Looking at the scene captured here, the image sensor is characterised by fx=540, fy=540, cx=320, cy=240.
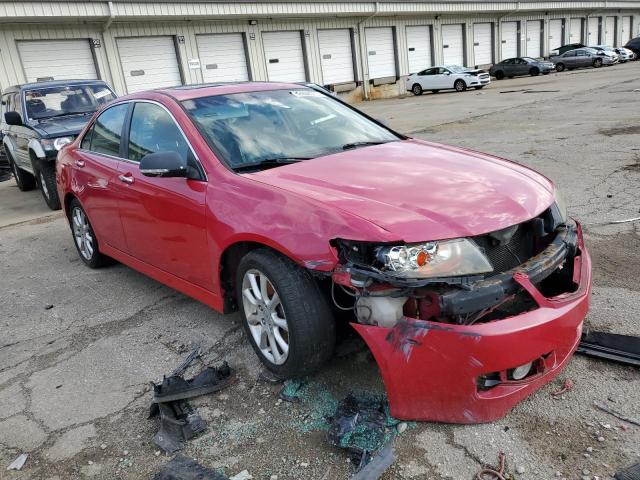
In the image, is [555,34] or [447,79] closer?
[447,79]

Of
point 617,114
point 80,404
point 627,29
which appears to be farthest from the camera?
point 627,29

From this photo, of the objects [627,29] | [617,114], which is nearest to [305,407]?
[617,114]

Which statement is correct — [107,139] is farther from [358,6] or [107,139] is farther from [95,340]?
[358,6]

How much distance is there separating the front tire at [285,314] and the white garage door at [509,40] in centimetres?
3949

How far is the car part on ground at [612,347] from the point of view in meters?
2.93

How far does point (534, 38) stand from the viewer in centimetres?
4075

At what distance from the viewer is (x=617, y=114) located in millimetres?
12312

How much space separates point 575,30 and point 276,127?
49319 mm

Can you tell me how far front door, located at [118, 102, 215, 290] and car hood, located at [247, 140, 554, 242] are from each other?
559 mm

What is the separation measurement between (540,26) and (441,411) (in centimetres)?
4531

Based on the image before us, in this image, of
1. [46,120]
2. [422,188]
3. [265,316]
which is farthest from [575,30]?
[265,316]

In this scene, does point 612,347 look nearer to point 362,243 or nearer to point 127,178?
point 362,243

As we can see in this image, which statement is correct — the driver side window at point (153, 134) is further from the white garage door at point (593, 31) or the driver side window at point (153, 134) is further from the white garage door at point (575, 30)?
the white garage door at point (593, 31)

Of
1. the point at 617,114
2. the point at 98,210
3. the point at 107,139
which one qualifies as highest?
the point at 107,139
